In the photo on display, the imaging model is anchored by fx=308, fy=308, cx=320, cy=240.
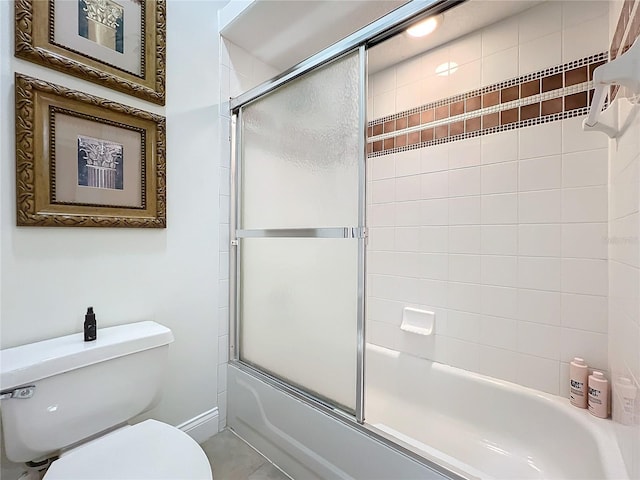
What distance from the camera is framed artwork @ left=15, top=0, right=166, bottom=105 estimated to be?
1111 millimetres

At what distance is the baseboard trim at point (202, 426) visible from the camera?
1603 mm

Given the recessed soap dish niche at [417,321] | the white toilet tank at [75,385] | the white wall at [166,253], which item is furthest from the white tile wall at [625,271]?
the white wall at [166,253]

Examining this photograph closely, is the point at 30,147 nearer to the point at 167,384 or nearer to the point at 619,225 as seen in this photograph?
the point at 167,384

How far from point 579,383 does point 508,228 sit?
75 cm

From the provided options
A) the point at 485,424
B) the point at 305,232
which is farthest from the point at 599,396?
the point at 305,232

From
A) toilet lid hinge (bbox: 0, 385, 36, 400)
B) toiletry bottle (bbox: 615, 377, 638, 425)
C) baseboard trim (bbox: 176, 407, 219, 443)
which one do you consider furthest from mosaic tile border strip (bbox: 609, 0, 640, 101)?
baseboard trim (bbox: 176, 407, 219, 443)

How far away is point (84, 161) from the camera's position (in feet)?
4.04

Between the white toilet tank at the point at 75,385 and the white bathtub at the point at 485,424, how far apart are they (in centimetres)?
92

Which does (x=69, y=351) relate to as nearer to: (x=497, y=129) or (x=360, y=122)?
(x=360, y=122)

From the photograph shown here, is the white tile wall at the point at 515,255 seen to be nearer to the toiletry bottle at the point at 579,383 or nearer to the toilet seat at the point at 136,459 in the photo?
the toiletry bottle at the point at 579,383

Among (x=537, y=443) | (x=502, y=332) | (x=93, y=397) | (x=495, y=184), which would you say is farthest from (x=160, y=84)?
(x=537, y=443)

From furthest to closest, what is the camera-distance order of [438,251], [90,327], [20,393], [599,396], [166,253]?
1. [438,251]
2. [166,253]
3. [599,396]
4. [90,327]
5. [20,393]

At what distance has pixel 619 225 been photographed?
1129mm

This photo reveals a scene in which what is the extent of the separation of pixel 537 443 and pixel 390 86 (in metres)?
2.17
